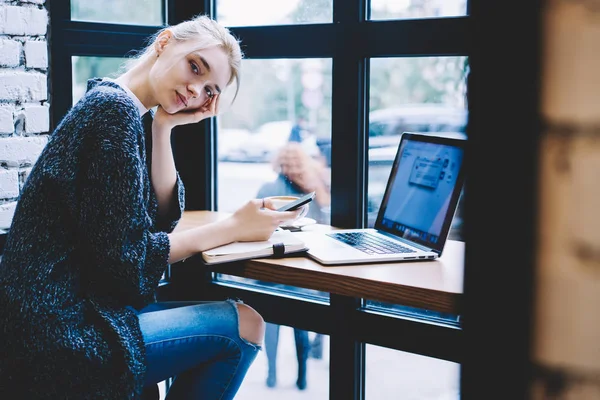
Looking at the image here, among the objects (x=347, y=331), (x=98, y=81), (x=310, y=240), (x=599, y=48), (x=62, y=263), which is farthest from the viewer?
(x=347, y=331)

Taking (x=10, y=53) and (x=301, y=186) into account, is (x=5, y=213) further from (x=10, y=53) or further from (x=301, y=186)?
(x=301, y=186)

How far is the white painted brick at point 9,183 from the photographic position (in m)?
1.82

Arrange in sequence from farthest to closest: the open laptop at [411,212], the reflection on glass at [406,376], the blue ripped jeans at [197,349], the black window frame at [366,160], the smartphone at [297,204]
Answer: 1. the reflection on glass at [406,376]
2. the smartphone at [297,204]
3. the open laptop at [411,212]
4. the blue ripped jeans at [197,349]
5. the black window frame at [366,160]

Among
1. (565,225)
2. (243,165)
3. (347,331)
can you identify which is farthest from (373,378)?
(565,225)

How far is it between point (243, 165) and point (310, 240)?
0.63 m

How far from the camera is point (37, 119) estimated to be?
75.1 inches

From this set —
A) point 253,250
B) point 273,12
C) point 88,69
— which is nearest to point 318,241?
point 253,250

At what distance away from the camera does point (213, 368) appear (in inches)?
61.1

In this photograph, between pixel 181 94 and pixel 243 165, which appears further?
pixel 243 165

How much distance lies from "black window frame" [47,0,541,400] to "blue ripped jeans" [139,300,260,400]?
4.8 inches

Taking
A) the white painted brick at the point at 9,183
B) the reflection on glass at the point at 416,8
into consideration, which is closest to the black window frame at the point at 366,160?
the reflection on glass at the point at 416,8

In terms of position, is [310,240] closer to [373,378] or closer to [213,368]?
[213,368]

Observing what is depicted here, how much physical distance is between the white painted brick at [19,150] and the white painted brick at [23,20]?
0.30 m

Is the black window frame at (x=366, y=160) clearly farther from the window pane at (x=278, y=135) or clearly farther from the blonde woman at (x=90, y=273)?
the blonde woman at (x=90, y=273)
